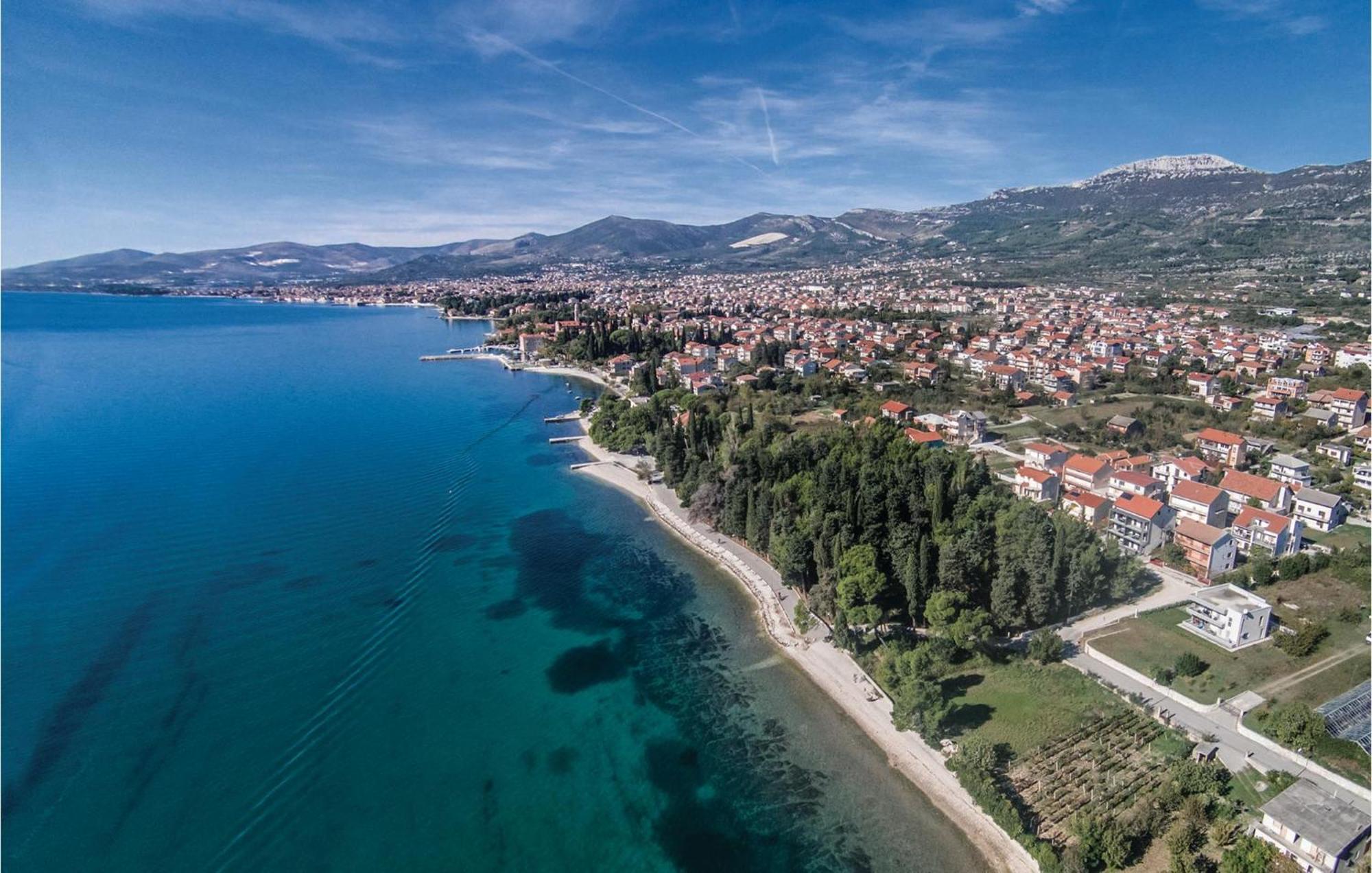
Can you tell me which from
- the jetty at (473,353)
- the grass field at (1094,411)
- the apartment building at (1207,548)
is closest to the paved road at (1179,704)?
the apartment building at (1207,548)

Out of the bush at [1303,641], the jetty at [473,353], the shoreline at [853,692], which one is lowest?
the shoreline at [853,692]

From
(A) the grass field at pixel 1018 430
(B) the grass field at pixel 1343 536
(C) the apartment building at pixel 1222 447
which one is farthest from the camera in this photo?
(A) the grass field at pixel 1018 430

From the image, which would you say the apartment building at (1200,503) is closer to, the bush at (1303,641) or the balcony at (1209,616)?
the balcony at (1209,616)

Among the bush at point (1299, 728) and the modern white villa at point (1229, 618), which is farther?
the modern white villa at point (1229, 618)

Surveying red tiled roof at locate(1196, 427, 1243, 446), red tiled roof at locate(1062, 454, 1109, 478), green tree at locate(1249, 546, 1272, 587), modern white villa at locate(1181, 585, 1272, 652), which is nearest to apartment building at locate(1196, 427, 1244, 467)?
red tiled roof at locate(1196, 427, 1243, 446)

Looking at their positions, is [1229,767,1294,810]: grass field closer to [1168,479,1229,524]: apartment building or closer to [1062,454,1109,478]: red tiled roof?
[1168,479,1229,524]: apartment building

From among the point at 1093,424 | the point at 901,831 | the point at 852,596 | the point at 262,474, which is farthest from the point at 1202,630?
the point at 262,474

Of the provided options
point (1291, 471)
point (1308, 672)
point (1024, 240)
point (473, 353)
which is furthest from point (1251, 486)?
point (1024, 240)
